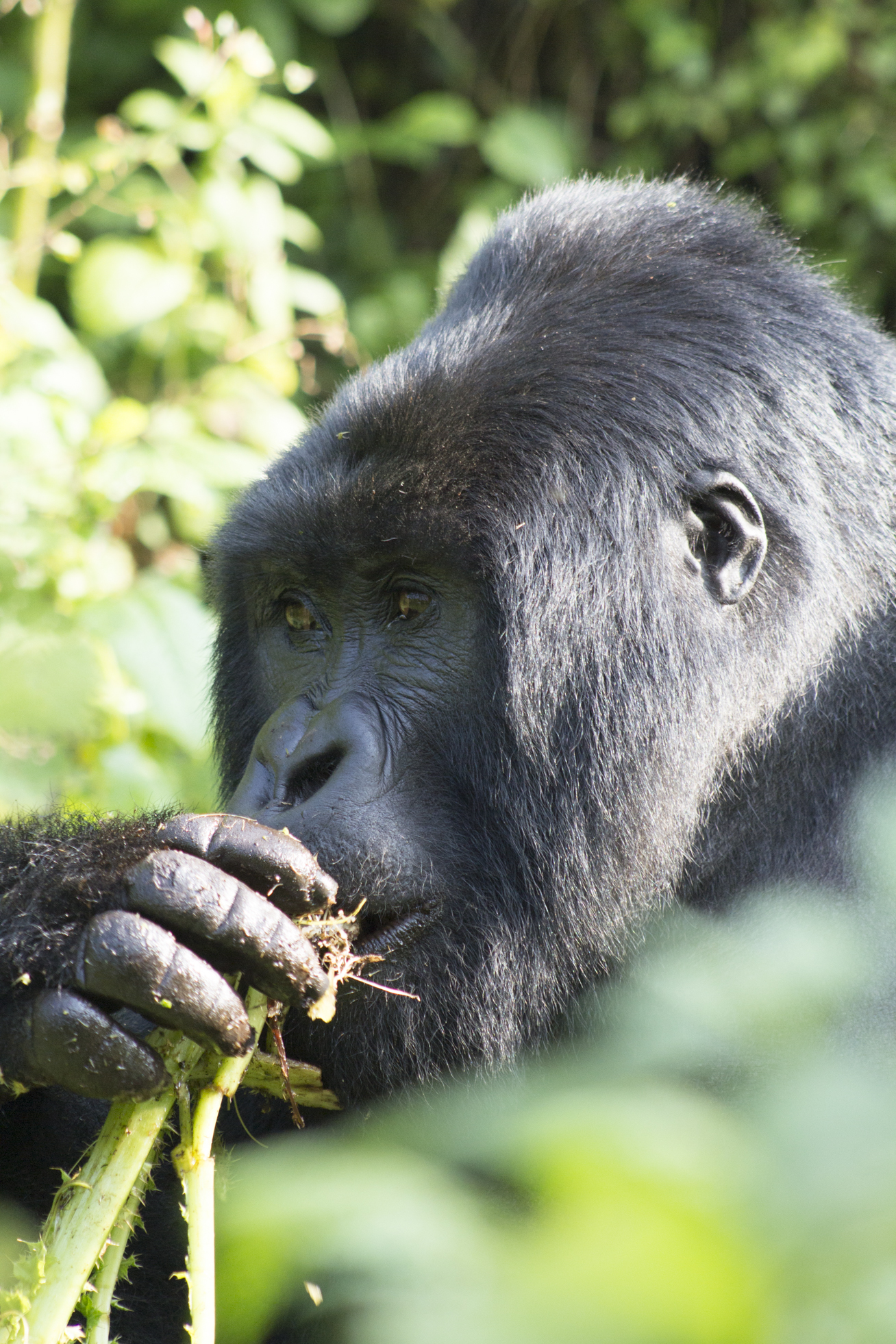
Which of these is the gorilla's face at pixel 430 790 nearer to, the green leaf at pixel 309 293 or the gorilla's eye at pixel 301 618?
the gorilla's eye at pixel 301 618

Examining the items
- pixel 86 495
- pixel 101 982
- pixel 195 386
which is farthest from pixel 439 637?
pixel 195 386

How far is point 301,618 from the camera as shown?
2227mm

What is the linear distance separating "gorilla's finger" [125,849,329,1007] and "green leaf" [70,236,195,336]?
305cm

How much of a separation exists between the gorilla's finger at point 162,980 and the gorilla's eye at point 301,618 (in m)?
0.81

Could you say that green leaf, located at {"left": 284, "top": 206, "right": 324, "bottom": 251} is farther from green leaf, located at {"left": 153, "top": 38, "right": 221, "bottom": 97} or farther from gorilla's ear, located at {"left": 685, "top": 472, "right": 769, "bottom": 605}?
gorilla's ear, located at {"left": 685, "top": 472, "right": 769, "bottom": 605}

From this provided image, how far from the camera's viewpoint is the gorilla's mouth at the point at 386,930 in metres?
1.83

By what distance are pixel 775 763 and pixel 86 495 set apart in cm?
205

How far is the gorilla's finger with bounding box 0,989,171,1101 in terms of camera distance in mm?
1470

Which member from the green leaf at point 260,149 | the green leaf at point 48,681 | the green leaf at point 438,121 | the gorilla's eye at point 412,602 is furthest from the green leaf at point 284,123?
the gorilla's eye at point 412,602

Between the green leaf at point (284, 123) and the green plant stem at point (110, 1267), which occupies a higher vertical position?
the green leaf at point (284, 123)

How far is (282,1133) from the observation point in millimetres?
2092

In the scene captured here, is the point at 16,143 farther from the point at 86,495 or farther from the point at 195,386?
the point at 86,495

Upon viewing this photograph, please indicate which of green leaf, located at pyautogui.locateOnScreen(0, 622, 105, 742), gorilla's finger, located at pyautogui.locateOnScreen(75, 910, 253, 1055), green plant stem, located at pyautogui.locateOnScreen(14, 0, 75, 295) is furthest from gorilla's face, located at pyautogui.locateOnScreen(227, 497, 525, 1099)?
green plant stem, located at pyautogui.locateOnScreen(14, 0, 75, 295)

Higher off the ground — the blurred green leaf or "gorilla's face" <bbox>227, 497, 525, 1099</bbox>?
the blurred green leaf
